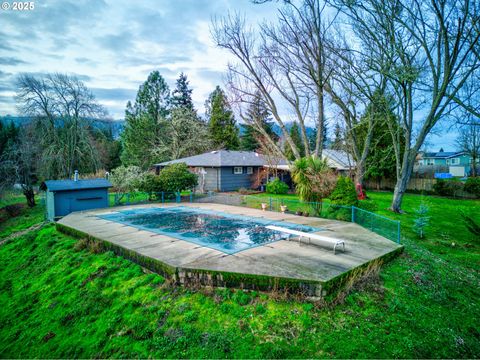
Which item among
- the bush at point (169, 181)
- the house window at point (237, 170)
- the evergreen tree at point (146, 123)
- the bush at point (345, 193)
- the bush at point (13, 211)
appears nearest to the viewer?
the bush at point (345, 193)

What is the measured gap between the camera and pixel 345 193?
12.4 meters

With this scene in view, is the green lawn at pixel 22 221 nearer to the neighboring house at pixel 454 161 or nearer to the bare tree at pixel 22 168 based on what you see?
the bare tree at pixel 22 168

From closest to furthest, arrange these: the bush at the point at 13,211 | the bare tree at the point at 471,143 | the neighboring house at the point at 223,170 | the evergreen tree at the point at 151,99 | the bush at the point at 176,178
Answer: the bush at the point at 13,211, the bush at the point at 176,178, the neighboring house at the point at 223,170, the bare tree at the point at 471,143, the evergreen tree at the point at 151,99

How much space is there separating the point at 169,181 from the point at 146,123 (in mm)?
18226


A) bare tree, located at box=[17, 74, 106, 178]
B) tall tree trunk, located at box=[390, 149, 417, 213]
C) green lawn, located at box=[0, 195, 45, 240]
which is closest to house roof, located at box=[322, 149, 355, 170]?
tall tree trunk, located at box=[390, 149, 417, 213]

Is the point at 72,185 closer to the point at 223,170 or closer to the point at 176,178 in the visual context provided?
the point at 176,178

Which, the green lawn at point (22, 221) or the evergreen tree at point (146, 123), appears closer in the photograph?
the green lawn at point (22, 221)

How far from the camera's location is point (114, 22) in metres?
15.0

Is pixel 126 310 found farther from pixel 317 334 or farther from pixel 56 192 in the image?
pixel 56 192

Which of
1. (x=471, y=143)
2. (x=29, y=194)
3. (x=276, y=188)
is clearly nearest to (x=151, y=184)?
(x=29, y=194)

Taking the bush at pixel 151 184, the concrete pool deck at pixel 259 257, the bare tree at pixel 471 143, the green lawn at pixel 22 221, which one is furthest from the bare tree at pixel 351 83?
the bare tree at pixel 471 143

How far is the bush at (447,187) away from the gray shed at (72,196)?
2663 cm

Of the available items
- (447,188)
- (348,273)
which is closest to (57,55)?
(348,273)

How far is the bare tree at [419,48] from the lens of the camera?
35.7ft
